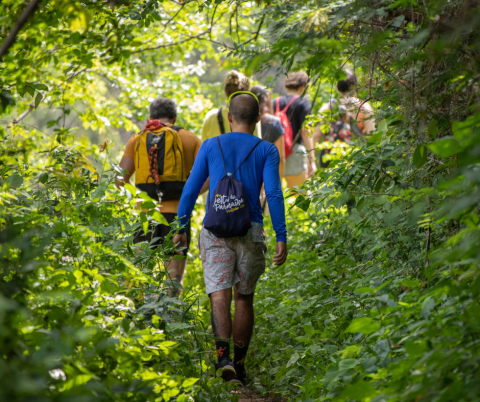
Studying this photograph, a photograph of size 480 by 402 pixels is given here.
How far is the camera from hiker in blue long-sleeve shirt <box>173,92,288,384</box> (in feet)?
11.3

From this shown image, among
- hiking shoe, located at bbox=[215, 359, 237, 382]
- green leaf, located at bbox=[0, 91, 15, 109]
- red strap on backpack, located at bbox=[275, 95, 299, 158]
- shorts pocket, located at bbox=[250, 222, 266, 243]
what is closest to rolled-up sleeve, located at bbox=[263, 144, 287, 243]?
shorts pocket, located at bbox=[250, 222, 266, 243]

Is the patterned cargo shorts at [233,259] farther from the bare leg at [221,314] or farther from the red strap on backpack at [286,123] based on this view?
A: the red strap on backpack at [286,123]

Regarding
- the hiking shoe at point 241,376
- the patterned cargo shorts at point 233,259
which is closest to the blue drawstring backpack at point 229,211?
the patterned cargo shorts at point 233,259

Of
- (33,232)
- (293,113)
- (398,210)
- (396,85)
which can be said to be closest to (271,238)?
(293,113)

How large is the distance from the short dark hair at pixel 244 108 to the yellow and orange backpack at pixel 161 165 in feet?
3.51

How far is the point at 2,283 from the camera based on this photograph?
154cm

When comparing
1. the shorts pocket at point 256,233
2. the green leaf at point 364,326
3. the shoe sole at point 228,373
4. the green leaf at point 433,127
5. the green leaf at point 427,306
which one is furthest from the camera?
the shorts pocket at point 256,233

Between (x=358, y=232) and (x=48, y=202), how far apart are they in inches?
74.7

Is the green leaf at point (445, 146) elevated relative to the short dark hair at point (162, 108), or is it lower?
lower

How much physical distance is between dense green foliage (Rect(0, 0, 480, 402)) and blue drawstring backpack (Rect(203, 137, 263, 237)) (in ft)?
1.89

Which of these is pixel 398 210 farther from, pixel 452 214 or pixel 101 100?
pixel 101 100

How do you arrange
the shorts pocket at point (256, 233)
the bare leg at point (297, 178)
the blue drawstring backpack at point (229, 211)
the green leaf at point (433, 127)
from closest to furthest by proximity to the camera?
the green leaf at point (433, 127), the blue drawstring backpack at point (229, 211), the shorts pocket at point (256, 233), the bare leg at point (297, 178)

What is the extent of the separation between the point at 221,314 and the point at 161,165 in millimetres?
1754

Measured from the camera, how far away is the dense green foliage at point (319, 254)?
144 centimetres
